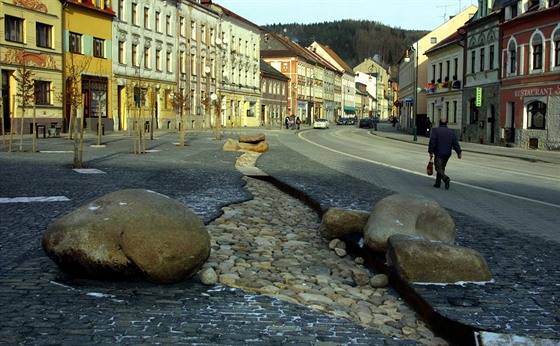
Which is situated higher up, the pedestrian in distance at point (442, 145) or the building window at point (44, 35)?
the building window at point (44, 35)

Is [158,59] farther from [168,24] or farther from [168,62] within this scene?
[168,24]

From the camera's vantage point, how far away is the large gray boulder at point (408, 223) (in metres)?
7.42

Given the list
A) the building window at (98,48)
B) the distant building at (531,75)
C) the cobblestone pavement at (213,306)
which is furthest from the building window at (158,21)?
the cobblestone pavement at (213,306)

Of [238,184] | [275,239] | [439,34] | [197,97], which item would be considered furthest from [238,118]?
[275,239]

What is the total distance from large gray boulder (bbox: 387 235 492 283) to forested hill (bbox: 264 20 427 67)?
557 feet

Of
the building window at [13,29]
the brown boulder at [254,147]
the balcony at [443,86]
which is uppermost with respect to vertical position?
the building window at [13,29]

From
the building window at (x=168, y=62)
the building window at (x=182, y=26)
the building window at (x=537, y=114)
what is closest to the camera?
the building window at (x=537, y=114)

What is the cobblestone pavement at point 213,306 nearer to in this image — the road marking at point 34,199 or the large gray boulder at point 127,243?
the large gray boulder at point 127,243

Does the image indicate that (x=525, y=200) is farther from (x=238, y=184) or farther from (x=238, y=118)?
(x=238, y=118)

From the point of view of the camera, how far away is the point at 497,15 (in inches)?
1596

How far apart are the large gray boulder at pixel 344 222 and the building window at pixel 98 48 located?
3878cm

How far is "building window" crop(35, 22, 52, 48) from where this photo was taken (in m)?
38.1

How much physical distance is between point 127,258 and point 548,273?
4.41 metres

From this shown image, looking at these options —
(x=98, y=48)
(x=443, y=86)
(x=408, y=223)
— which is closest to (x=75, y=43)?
(x=98, y=48)
